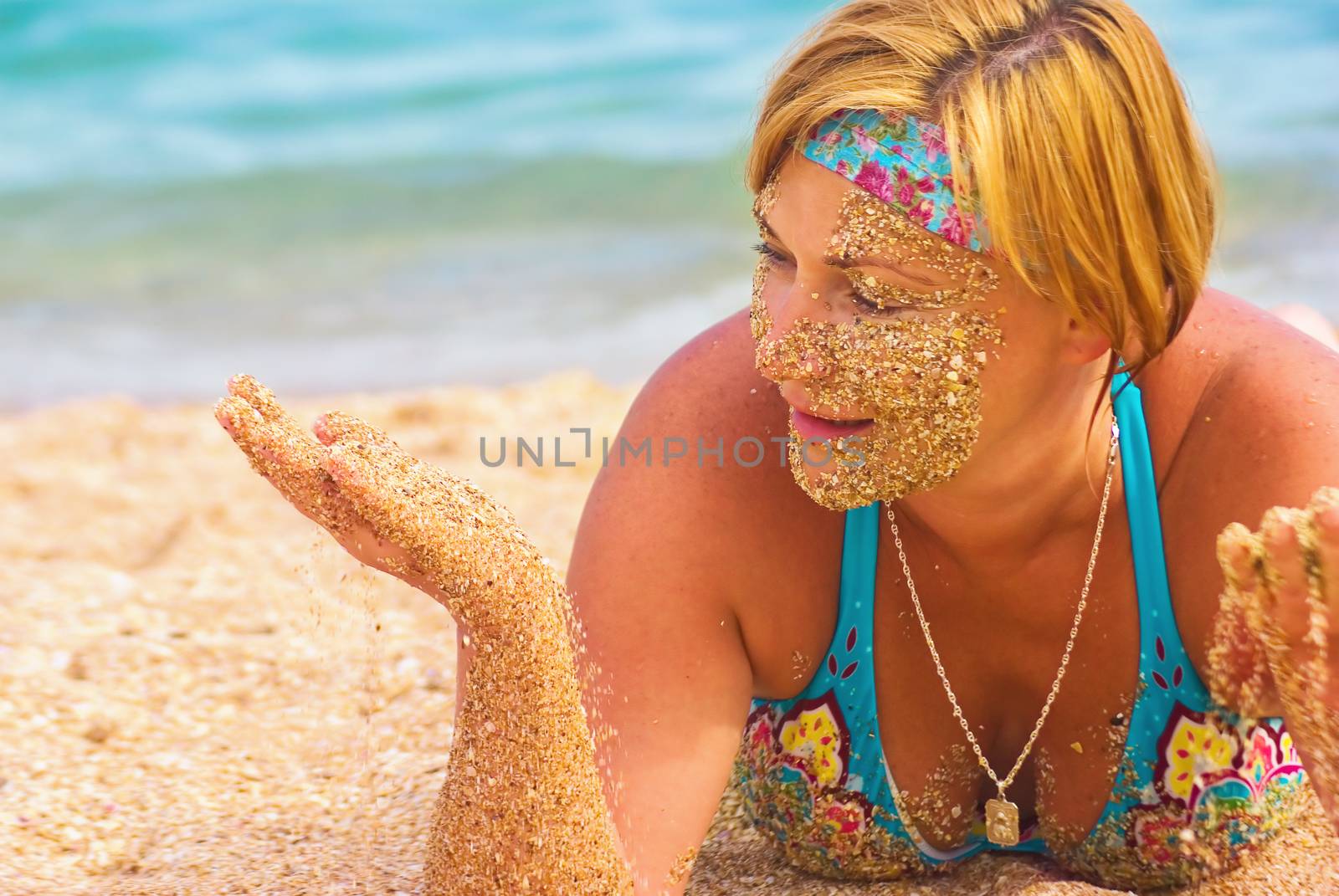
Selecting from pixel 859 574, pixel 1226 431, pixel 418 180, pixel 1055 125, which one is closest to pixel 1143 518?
pixel 1226 431

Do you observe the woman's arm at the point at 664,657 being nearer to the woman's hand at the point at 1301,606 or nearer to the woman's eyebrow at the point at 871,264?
the woman's eyebrow at the point at 871,264

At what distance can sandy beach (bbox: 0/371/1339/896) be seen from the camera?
7.28 ft

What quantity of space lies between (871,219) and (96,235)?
8590mm

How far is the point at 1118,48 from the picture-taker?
64.9 inches

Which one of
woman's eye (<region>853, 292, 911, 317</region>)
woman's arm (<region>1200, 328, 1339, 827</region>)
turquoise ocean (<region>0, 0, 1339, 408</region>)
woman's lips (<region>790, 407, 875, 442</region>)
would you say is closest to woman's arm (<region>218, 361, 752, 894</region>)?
woman's lips (<region>790, 407, 875, 442</region>)

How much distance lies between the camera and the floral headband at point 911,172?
1.63 meters

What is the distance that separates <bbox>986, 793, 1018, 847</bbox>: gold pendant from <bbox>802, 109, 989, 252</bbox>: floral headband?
0.89m

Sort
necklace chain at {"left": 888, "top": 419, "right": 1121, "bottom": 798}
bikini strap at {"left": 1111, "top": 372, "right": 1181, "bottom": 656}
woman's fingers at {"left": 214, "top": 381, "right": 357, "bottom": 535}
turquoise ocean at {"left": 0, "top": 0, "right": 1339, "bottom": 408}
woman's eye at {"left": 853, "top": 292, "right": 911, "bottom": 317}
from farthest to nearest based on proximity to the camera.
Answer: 1. turquoise ocean at {"left": 0, "top": 0, "right": 1339, "bottom": 408}
2. necklace chain at {"left": 888, "top": 419, "right": 1121, "bottom": 798}
3. bikini strap at {"left": 1111, "top": 372, "right": 1181, "bottom": 656}
4. woman's eye at {"left": 853, "top": 292, "right": 911, "bottom": 317}
5. woman's fingers at {"left": 214, "top": 381, "right": 357, "bottom": 535}

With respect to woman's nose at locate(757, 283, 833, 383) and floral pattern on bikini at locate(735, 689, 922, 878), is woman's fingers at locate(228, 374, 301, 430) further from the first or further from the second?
floral pattern on bikini at locate(735, 689, 922, 878)

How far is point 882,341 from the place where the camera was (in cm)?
167

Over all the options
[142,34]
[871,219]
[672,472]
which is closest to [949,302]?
[871,219]

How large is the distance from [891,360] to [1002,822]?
2.62 ft

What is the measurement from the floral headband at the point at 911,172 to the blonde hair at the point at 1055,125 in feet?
0.05

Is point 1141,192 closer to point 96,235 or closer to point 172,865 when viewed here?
point 172,865
